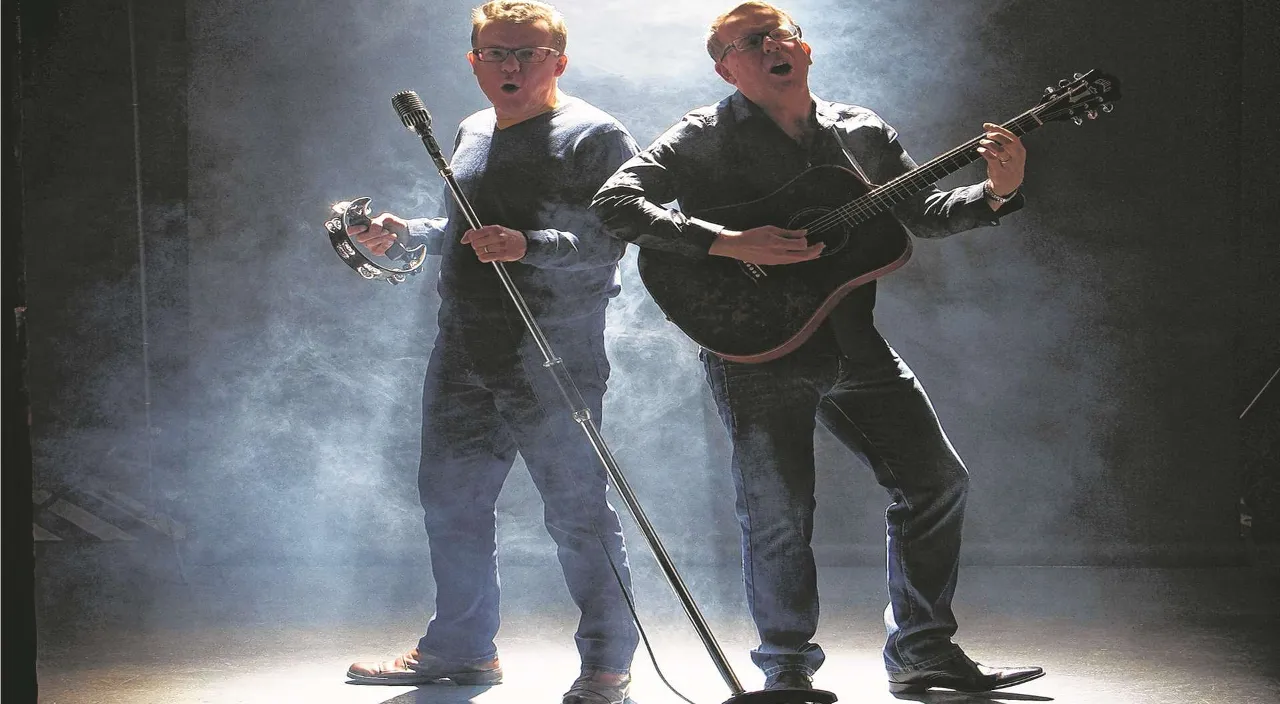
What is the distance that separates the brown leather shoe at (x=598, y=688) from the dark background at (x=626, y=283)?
1182 mm

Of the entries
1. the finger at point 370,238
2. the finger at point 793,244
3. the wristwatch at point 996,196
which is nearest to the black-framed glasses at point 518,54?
the finger at point 370,238

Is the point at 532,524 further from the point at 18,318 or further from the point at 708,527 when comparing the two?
the point at 18,318

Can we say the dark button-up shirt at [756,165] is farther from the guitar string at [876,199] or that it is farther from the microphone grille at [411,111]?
the microphone grille at [411,111]

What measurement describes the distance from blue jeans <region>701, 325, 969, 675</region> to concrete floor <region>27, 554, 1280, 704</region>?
0.22m

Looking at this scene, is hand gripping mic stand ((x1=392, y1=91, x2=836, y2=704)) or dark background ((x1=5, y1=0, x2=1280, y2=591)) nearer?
hand gripping mic stand ((x1=392, y1=91, x2=836, y2=704))

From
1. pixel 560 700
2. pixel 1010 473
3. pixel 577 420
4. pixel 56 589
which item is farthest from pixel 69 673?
pixel 1010 473

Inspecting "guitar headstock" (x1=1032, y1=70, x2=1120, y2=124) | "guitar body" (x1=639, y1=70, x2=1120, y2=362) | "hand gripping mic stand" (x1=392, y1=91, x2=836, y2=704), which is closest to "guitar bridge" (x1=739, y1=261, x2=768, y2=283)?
"guitar body" (x1=639, y1=70, x2=1120, y2=362)

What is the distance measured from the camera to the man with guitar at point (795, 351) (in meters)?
2.75

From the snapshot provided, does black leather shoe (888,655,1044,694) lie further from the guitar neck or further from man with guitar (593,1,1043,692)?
the guitar neck

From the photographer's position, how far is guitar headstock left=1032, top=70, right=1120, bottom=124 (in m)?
2.66

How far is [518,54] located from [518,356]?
2.20 feet

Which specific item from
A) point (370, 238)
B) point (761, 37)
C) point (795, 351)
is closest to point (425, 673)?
point (370, 238)

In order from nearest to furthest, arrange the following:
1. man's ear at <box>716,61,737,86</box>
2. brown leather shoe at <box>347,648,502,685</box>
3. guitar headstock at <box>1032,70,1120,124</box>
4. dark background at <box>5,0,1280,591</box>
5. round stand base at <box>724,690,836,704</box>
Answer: round stand base at <box>724,690,836,704</box> → guitar headstock at <box>1032,70,1120,124</box> → man's ear at <box>716,61,737,86</box> → brown leather shoe at <box>347,648,502,685</box> → dark background at <box>5,0,1280,591</box>

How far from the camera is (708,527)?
412 cm
